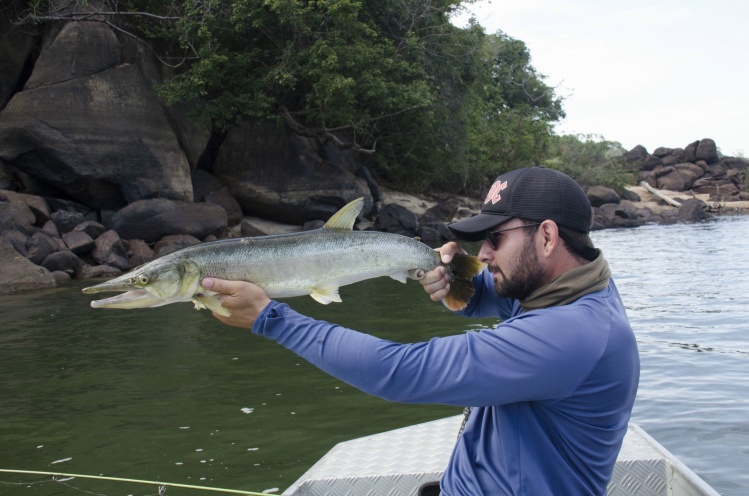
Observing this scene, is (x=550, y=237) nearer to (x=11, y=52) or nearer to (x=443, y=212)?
(x=11, y=52)

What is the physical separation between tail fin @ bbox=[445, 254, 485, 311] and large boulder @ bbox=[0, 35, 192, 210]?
22.6 m

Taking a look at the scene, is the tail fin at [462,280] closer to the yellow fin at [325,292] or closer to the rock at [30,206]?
the yellow fin at [325,292]

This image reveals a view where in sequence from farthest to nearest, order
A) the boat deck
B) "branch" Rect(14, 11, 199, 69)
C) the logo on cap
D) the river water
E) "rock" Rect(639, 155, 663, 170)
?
"rock" Rect(639, 155, 663, 170) → "branch" Rect(14, 11, 199, 69) → the river water → the boat deck → the logo on cap

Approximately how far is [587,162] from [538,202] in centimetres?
5401

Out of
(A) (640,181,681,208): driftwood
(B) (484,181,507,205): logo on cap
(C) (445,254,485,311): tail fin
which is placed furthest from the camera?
(A) (640,181,681,208): driftwood

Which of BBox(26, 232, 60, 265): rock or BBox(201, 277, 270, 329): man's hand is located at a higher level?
BBox(201, 277, 270, 329): man's hand

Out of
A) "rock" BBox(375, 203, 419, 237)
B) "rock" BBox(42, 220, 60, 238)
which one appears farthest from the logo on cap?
"rock" BBox(375, 203, 419, 237)

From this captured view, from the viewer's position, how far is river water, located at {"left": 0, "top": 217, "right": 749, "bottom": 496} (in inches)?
244

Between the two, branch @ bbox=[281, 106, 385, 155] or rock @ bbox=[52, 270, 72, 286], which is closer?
rock @ bbox=[52, 270, 72, 286]

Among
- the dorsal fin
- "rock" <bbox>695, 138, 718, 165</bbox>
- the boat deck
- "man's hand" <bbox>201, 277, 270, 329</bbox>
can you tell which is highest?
the dorsal fin

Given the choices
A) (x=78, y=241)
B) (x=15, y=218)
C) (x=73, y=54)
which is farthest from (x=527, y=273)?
(x=73, y=54)

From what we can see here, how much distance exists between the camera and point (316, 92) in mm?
26969

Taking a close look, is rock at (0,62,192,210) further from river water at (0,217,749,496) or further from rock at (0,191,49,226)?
river water at (0,217,749,496)

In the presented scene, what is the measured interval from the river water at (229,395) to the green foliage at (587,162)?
37.7 metres
